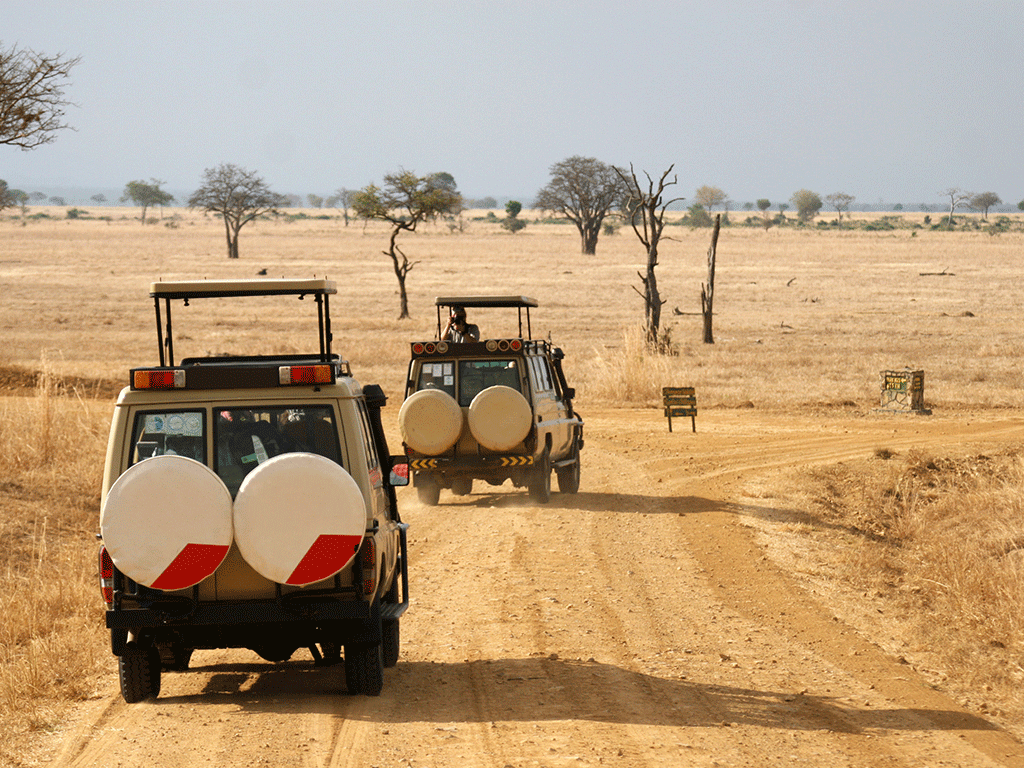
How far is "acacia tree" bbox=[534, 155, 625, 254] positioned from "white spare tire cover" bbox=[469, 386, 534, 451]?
77134mm

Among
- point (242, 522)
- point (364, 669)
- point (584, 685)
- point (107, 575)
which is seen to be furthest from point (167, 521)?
point (584, 685)

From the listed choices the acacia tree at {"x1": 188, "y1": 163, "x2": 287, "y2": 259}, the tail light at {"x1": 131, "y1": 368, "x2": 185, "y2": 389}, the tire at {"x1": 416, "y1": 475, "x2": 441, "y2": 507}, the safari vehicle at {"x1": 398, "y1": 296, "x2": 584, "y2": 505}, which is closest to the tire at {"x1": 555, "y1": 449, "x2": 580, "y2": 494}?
the safari vehicle at {"x1": 398, "y1": 296, "x2": 584, "y2": 505}

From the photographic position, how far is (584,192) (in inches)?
3743

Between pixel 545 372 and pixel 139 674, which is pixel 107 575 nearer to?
pixel 139 674

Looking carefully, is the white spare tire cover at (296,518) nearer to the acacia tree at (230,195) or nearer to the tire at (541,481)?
the tire at (541,481)

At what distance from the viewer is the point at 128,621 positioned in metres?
6.35

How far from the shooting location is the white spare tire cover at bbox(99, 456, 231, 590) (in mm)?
6078

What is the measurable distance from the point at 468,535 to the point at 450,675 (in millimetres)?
5123

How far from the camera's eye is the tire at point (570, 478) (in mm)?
15227

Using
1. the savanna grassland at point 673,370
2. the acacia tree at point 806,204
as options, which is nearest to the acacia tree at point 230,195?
the savanna grassland at point 673,370

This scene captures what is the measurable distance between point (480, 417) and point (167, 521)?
770cm

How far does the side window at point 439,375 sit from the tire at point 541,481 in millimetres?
1357

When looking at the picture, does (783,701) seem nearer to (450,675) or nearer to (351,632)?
(450,675)

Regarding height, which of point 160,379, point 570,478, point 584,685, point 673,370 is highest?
point 160,379
